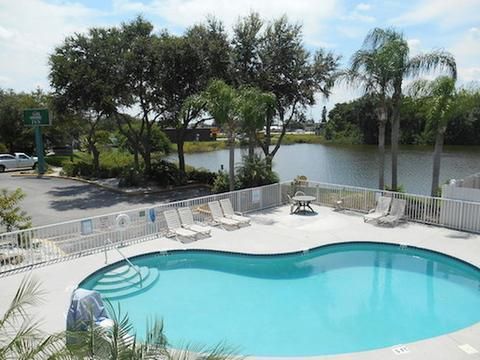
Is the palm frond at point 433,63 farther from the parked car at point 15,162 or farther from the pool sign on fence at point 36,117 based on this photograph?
the parked car at point 15,162

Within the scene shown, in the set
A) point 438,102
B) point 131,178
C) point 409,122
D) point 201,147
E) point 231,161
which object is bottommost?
point 131,178

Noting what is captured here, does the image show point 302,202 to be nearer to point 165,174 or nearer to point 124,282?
point 124,282

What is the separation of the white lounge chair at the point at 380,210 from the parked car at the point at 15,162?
24098mm

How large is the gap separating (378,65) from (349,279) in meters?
8.24

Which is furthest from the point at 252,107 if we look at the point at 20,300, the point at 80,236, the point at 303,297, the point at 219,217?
the point at 20,300

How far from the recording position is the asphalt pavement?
15289 mm

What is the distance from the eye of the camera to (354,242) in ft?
36.4

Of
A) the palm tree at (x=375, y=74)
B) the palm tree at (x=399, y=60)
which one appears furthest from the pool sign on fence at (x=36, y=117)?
the palm tree at (x=399, y=60)

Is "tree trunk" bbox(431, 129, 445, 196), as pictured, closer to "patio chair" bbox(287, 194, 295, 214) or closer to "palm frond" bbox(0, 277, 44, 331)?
"patio chair" bbox(287, 194, 295, 214)

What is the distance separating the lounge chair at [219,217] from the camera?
1228cm

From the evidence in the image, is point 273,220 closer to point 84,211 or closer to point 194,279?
point 194,279

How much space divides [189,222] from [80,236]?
3.12 meters

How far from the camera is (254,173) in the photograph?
15469mm

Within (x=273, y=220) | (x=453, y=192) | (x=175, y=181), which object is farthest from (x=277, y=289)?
(x=175, y=181)
